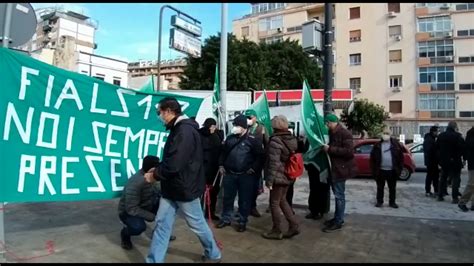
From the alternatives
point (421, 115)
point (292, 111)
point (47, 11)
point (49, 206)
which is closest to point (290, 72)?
point (421, 115)

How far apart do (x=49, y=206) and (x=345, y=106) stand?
29.6 meters

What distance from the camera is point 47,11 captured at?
196ft

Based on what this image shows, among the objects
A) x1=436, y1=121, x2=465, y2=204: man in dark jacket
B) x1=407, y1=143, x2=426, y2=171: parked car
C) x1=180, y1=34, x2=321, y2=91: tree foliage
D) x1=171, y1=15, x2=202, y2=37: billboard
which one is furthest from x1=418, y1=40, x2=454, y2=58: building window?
x1=171, y1=15, x2=202, y2=37: billboard

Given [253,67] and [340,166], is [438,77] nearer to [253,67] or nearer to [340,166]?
[253,67]

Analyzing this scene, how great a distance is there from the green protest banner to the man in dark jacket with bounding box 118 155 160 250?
323mm

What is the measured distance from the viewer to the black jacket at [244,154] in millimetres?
6461

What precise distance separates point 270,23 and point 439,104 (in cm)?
2386

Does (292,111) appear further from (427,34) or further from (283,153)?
(427,34)

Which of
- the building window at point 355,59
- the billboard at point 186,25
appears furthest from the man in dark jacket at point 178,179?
the building window at point 355,59

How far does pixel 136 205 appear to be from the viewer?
17.2 feet

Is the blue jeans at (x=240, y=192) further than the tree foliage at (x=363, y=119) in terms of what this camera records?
No

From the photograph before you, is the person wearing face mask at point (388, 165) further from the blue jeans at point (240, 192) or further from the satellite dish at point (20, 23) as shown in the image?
the satellite dish at point (20, 23)

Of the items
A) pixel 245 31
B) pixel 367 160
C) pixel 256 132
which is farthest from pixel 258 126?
pixel 245 31

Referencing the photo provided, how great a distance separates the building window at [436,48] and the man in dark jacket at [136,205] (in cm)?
4653
